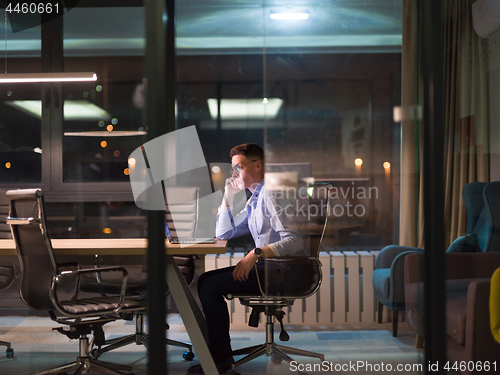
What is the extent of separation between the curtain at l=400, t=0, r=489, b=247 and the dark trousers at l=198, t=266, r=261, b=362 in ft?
3.18

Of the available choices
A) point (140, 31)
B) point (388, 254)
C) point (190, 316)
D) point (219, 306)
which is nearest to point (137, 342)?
point (190, 316)

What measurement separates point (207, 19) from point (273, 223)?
10.5 feet

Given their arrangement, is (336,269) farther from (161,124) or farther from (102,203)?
(102,203)

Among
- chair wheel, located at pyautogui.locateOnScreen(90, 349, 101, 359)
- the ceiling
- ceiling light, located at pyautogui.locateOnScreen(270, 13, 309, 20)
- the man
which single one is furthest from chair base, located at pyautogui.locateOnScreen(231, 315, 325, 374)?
the ceiling

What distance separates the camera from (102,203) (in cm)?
451

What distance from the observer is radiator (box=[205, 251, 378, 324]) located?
2.69m

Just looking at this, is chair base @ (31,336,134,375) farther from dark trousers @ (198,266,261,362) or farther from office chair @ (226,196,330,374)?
office chair @ (226,196,330,374)

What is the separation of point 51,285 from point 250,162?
1401mm

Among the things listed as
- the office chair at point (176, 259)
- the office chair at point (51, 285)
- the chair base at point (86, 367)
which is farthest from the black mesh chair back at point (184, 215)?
the chair base at point (86, 367)

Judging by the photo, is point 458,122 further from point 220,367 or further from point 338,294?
point 220,367

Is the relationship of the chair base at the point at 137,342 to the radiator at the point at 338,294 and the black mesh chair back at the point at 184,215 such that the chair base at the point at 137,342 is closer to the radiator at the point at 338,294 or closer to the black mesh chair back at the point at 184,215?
the black mesh chair back at the point at 184,215

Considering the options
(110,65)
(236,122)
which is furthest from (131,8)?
(236,122)
